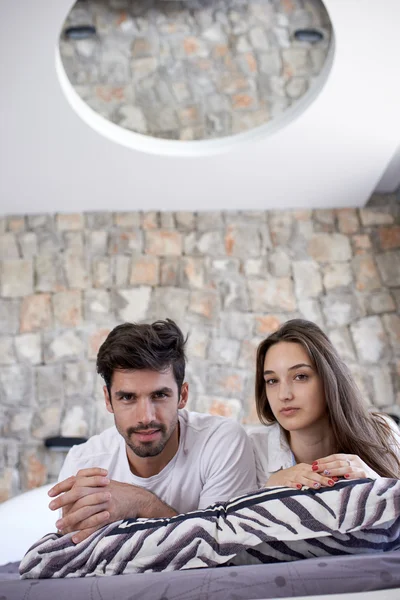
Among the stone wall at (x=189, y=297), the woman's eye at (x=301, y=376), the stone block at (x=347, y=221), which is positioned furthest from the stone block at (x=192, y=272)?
the woman's eye at (x=301, y=376)

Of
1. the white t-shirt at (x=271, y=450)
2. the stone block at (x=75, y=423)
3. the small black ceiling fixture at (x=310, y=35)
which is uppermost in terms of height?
the small black ceiling fixture at (x=310, y=35)

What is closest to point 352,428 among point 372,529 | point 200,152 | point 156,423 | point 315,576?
point 156,423

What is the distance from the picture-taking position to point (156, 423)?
1.64 metres

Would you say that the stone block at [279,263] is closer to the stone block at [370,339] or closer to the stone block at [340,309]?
the stone block at [340,309]

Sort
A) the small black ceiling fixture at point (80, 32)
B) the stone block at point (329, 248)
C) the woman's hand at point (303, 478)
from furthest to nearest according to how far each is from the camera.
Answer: the stone block at point (329, 248) < the small black ceiling fixture at point (80, 32) < the woman's hand at point (303, 478)

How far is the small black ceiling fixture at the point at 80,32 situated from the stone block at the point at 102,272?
4.77ft

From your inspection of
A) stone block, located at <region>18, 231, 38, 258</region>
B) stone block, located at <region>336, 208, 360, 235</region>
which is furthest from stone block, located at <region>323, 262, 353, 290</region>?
stone block, located at <region>18, 231, 38, 258</region>

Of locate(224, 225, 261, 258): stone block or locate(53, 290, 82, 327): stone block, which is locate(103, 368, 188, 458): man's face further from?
locate(224, 225, 261, 258): stone block

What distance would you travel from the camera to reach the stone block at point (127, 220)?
436cm

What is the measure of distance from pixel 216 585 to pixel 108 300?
343 centimetres

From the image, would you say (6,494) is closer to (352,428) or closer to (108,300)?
(108,300)

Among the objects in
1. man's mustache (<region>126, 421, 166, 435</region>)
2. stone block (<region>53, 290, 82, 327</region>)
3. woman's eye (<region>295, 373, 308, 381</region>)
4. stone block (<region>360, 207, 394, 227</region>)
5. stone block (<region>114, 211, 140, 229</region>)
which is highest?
stone block (<region>114, 211, 140, 229</region>)

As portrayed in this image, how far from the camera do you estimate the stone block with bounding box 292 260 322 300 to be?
427 centimetres

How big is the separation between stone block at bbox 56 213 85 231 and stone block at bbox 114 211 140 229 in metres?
0.25
